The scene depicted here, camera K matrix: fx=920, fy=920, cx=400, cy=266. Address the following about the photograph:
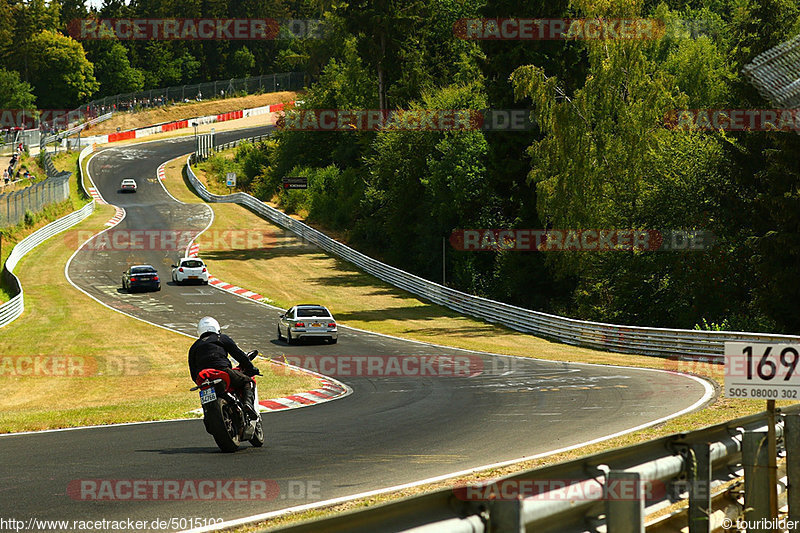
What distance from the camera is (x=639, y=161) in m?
43.2

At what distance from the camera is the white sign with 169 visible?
24.5 feet

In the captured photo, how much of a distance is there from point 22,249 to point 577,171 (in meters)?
34.5

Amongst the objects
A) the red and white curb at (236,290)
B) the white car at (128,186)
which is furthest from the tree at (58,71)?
the red and white curb at (236,290)

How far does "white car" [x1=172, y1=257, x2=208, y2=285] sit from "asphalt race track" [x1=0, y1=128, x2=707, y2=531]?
23706mm

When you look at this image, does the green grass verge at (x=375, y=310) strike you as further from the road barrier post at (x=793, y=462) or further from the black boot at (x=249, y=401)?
the road barrier post at (x=793, y=462)

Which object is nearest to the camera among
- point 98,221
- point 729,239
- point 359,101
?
point 729,239

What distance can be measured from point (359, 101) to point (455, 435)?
67508 mm

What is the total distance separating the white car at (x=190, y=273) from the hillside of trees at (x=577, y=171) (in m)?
14.7

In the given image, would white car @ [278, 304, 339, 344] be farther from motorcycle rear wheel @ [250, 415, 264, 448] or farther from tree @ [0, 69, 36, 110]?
tree @ [0, 69, 36, 110]

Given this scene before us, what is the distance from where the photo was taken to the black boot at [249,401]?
1226cm

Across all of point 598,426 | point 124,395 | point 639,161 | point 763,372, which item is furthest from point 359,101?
point 763,372

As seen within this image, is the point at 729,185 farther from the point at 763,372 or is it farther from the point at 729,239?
the point at 763,372

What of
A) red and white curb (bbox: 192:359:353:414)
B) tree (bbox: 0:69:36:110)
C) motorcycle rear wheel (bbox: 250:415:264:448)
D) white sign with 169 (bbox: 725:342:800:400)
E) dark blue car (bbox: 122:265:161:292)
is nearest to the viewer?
white sign with 169 (bbox: 725:342:800:400)

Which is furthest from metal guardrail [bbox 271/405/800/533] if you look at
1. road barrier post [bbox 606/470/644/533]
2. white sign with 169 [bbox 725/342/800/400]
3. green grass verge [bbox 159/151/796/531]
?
green grass verge [bbox 159/151/796/531]
